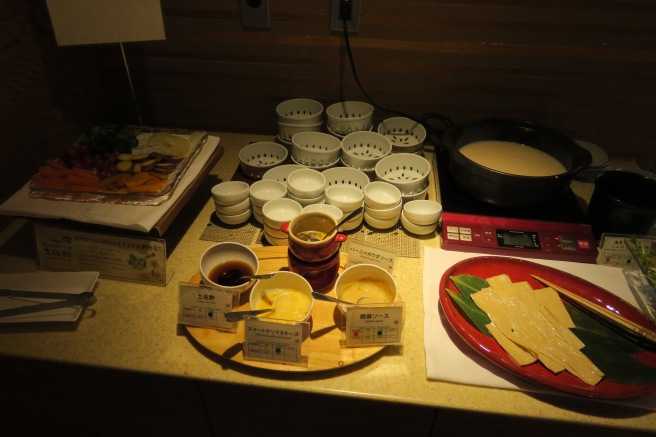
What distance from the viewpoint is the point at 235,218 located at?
1.30 m

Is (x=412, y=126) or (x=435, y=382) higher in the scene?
(x=412, y=126)

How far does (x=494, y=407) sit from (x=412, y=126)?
95 cm

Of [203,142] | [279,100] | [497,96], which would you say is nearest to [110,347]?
[203,142]

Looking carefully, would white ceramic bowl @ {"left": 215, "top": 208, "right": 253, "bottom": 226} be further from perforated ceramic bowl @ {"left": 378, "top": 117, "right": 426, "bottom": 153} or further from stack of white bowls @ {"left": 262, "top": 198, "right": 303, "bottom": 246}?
perforated ceramic bowl @ {"left": 378, "top": 117, "right": 426, "bottom": 153}

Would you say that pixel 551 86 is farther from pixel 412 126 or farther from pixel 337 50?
pixel 337 50

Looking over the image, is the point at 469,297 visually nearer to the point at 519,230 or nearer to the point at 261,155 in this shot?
the point at 519,230

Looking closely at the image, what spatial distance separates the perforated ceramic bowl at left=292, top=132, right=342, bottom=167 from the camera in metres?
1.39

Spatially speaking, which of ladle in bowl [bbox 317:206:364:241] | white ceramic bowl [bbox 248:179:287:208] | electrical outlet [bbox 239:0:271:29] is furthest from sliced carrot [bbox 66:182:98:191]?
electrical outlet [bbox 239:0:271:29]

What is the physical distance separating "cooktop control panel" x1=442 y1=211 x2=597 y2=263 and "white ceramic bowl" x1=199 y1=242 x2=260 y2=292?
1.72 feet

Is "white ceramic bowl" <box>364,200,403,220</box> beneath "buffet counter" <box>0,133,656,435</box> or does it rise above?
above

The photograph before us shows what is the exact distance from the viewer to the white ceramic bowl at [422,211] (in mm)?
1253

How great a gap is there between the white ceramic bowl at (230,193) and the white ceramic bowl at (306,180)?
5.2 inches

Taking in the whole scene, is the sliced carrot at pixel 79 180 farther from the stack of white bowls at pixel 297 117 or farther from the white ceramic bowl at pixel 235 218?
the stack of white bowls at pixel 297 117

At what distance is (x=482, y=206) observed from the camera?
131cm
